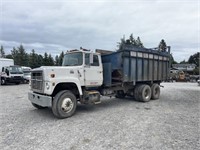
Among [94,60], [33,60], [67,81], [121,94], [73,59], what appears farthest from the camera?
[33,60]

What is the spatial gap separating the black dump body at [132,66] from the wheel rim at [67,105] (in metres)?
2.31

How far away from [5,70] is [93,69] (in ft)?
56.1

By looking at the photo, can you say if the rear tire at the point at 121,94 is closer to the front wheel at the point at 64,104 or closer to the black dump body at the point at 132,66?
the black dump body at the point at 132,66

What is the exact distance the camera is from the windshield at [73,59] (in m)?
7.29

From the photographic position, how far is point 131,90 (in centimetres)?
1019

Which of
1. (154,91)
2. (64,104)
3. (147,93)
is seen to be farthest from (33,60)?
(64,104)

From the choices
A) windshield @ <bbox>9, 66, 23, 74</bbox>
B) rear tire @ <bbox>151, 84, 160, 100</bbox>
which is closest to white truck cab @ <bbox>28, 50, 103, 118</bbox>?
rear tire @ <bbox>151, 84, 160, 100</bbox>

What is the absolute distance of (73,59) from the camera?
7.50m

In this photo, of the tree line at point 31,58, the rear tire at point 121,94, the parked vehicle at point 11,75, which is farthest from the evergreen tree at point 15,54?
the rear tire at point 121,94

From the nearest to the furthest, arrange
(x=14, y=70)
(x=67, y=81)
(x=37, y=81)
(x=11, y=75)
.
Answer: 1. (x=67, y=81)
2. (x=37, y=81)
3. (x=11, y=75)
4. (x=14, y=70)

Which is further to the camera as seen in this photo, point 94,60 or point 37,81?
point 94,60

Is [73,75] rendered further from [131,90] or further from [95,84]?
[131,90]

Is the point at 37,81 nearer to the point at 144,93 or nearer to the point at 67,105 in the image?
the point at 67,105

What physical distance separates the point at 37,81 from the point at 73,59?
1.71 metres
